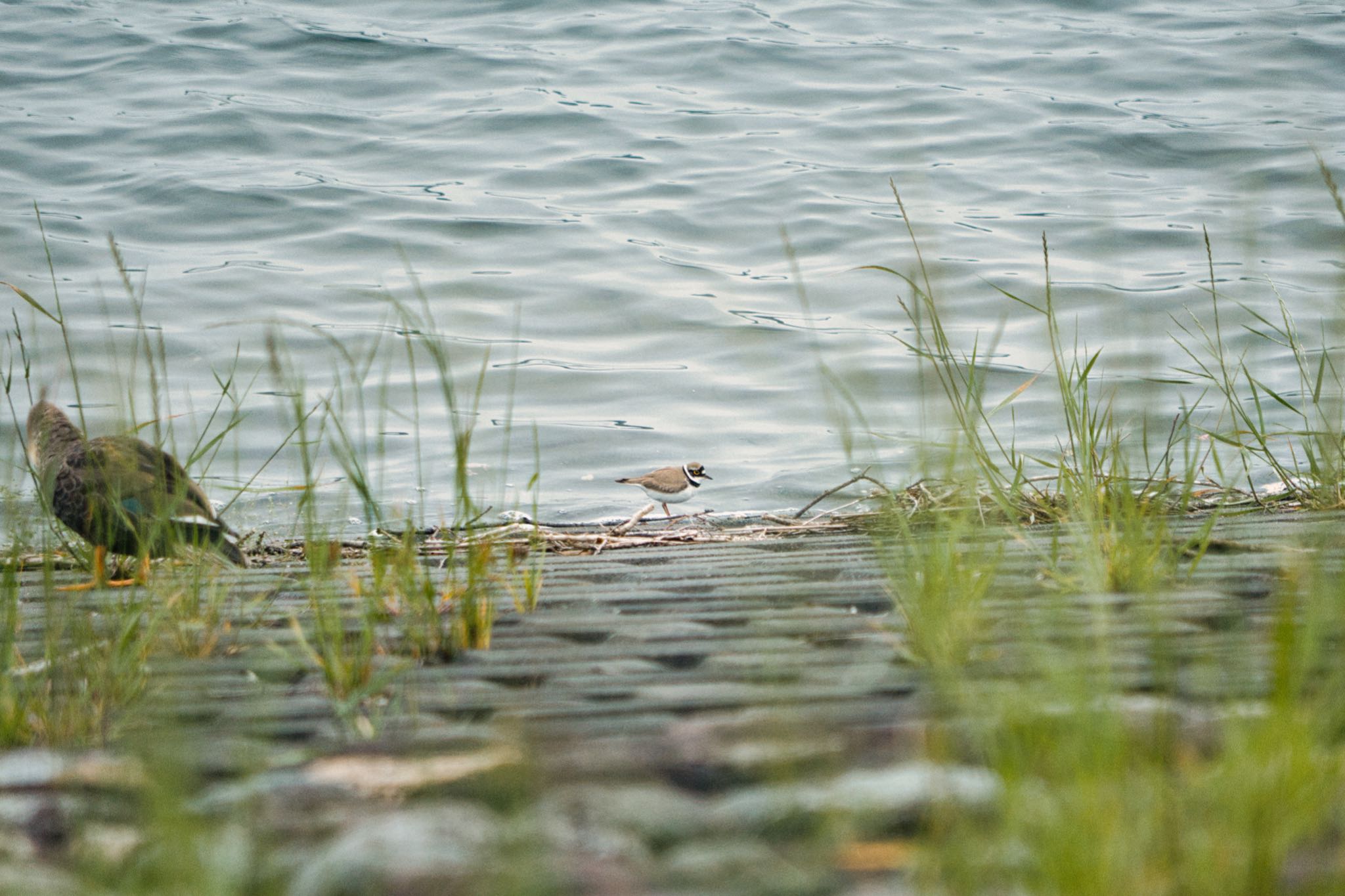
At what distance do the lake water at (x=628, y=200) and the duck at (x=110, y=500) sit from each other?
1.02 m

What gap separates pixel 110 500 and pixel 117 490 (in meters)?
0.06

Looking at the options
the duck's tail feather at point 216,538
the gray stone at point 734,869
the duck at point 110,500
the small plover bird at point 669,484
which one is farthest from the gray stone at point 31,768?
the small plover bird at point 669,484

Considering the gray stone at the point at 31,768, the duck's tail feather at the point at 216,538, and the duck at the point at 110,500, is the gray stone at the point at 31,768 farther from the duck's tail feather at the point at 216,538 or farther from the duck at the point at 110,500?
the duck's tail feather at the point at 216,538

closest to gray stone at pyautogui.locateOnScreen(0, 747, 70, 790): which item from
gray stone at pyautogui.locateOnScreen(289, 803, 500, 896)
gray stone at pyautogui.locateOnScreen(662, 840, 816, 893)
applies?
gray stone at pyautogui.locateOnScreen(289, 803, 500, 896)

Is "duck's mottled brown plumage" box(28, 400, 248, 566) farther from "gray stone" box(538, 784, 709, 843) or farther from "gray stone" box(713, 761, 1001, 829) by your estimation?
"gray stone" box(713, 761, 1001, 829)

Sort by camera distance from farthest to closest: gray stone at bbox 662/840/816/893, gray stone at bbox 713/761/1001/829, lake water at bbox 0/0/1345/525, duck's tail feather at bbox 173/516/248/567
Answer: lake water at bbox 0/0/1345/525 → duck's tail feather at bbox 173/516/248/567 → gray stone at bbox 713/761/1001/829 → gray stone at bbox 662/840/816/893

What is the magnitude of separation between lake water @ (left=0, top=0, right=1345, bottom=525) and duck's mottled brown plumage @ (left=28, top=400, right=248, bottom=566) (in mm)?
1018

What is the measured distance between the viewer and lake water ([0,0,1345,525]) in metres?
8.01

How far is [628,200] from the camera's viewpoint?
464 inches

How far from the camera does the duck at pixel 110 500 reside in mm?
3412

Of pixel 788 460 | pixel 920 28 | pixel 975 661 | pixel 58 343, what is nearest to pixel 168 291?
pixel 58 343

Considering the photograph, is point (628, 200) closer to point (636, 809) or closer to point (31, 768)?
point (31, 768)

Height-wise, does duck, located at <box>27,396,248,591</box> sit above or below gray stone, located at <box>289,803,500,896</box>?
above

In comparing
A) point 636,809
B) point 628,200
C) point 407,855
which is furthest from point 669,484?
point 628,200
